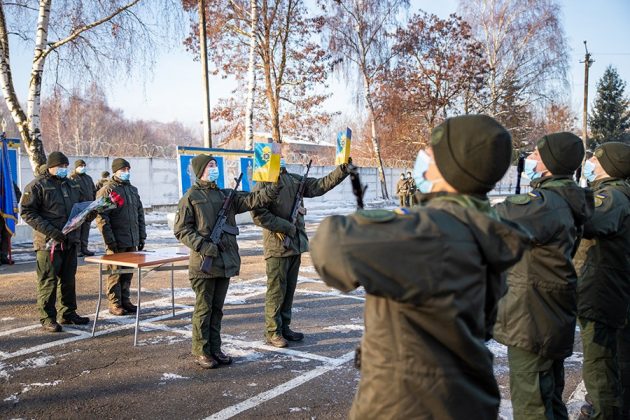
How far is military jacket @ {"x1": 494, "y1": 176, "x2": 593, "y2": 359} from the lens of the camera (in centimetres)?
299

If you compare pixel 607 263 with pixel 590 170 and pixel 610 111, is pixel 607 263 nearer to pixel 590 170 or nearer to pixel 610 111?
pixel 590 170

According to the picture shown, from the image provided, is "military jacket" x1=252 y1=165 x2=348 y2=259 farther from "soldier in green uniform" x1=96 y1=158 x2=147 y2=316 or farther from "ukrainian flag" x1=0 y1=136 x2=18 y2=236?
"ukrainian flag" x1=0 y1=136 x2=18 y2=236

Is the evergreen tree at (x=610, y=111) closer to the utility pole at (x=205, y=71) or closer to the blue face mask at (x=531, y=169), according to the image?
the utility pole at (x=205, y=71)

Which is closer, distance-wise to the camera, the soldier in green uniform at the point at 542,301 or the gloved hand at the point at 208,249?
the soldier in green uniform at the point at 542,301

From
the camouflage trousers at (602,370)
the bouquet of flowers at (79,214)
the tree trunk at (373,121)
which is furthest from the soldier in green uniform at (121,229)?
the tree trunk at (373,121)

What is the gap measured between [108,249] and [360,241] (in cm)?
666

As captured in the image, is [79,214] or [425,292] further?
[79,214]

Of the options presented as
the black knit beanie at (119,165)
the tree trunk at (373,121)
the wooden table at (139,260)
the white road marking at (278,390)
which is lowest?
the white road marking at (278,390)

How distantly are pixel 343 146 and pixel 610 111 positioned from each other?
48261 mm

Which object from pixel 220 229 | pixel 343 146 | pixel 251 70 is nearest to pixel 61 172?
pixel 220 229

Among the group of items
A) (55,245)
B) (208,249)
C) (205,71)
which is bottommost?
(55,245)

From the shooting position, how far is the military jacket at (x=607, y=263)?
3.69 metres

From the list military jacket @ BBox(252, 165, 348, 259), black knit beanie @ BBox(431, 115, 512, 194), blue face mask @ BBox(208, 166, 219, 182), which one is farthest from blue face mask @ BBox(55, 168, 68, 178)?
black knit beanie @ BBox(431, 115, 512, 194)

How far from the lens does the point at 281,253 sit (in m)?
5.84
